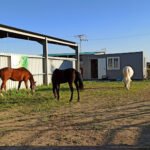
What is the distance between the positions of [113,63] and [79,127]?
3131 cm

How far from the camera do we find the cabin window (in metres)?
39.2

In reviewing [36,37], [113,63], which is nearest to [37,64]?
[36,37]

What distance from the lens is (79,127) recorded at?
8672mm

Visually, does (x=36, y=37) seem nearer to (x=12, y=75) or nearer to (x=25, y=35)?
(x=25, y=35)

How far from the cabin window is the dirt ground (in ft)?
89.4

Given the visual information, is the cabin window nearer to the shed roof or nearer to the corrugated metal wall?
the corrugated metal wall

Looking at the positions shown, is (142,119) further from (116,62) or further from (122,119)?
(116,62)

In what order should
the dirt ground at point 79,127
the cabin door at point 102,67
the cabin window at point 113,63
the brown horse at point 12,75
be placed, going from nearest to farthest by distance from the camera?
the dirt ground at point 79,127 → the brown horse at point 12,75 → the cabin window at point 113,63 → the cabin door at point 102,67

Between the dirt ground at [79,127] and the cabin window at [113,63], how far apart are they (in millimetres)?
27263

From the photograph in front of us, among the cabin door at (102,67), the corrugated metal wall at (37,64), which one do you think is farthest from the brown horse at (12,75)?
the cabin door at (102,67)

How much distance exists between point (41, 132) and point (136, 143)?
7.40 feet

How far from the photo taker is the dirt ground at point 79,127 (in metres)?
7.18

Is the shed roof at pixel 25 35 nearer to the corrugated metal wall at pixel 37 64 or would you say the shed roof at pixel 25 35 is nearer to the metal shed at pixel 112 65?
the corrugated metal wall at pixel 37 64

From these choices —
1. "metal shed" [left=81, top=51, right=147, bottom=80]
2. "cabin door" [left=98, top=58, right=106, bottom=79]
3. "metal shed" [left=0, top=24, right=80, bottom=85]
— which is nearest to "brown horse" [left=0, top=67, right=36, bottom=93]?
"metal shed" [left=0, top=24, right=80, bottom=85]
